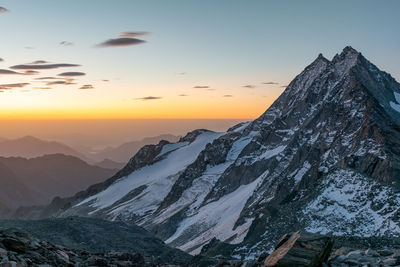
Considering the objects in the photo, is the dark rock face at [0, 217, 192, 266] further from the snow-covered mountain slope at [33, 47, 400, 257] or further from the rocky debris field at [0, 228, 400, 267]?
the rocky debris field at [0, 228, 400, 267]

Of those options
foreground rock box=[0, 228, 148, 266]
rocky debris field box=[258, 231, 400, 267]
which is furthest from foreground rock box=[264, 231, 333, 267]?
foreground rock box=[0, 228, 148, 266]

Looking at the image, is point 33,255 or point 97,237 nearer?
point 33,255

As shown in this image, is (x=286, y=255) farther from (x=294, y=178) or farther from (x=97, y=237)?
(x=294, y=178)

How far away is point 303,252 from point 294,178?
69439mm

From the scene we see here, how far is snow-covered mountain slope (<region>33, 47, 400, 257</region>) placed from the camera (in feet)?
176

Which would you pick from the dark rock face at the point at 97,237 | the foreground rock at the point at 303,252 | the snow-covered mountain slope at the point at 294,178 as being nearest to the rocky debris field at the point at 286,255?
the foreground rock at the point at 303,252

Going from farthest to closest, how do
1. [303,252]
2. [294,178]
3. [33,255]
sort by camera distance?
1. [294,178]
2. [33,255]
3. [303,252]

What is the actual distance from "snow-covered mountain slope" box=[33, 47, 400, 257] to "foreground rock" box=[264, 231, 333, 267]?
25619 millimetres

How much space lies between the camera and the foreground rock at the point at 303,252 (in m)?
22.5

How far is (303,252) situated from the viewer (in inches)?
907

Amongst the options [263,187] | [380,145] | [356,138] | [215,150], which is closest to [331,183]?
[380,145]

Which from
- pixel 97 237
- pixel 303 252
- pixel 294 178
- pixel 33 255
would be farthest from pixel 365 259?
pixel 294 178

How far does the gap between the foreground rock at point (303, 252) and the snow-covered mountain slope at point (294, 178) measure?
25.6 meters

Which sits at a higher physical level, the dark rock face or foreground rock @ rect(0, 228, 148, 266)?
foreground rock @ rect(0, 228, 148, 266)
